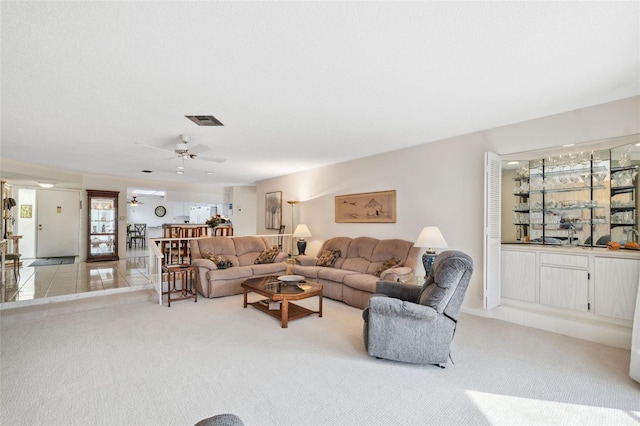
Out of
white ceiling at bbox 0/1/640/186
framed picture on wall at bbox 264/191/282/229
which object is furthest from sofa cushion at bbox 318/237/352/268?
framed picture on wall at bbox 264/191/282/229

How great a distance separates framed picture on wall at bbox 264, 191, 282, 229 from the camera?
25.3 feet

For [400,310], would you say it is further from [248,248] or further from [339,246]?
[248,248]

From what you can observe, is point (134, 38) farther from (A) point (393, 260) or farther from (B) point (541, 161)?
(B) point (541, 161)

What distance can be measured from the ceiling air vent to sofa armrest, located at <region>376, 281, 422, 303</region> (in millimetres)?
2727

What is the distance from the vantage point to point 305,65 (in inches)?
90.0

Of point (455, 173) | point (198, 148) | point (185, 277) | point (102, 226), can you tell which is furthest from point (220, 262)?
point (102, 226)

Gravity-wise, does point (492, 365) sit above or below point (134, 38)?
below

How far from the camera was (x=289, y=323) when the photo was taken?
3678mm

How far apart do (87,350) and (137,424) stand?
1538 millimetres

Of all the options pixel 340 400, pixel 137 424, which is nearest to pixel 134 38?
pixel 137 424

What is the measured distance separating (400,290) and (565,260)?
6.84 ft

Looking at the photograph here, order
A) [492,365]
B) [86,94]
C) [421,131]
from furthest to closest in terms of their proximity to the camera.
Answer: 1. [421,131]
2. [86,94]
3. [492,365]

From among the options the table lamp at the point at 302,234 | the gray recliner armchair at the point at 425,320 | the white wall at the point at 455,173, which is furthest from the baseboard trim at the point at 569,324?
the table lamp at the point at 302,234

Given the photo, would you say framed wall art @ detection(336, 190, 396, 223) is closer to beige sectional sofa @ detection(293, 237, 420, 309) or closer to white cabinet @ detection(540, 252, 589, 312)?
beige sectional sofa @ detection(293, 237, 420, 309)
